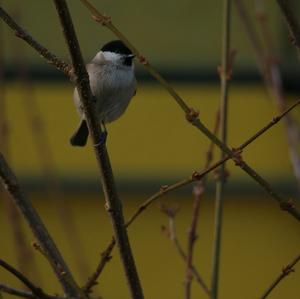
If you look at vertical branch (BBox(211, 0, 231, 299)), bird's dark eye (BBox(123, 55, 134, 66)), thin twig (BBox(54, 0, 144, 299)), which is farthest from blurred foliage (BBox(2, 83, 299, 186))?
thin twig (BBox(54, 0, 144, 299))

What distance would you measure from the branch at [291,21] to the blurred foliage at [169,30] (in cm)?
Result: 354

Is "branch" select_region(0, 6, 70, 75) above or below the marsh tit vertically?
below

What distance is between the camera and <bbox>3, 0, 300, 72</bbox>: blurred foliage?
5.10 m

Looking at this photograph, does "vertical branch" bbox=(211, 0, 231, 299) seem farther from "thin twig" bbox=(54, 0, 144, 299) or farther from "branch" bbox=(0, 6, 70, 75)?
"branch" bbox=(0, 6, 70, 75)

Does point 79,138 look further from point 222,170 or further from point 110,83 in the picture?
point 222,170

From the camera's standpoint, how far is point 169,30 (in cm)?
514

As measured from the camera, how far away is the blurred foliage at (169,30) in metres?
5.10

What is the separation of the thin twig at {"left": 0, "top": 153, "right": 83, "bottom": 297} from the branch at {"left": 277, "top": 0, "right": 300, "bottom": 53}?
0.53 meters

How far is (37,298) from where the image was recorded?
1367 millimetres

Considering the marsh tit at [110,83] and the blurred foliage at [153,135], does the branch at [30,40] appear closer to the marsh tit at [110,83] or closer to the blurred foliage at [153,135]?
the marsh tit at [110,83]

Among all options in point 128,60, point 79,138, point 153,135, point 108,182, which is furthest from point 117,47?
point 153,135

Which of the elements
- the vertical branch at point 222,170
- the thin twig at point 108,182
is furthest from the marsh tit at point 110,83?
the thin twig at point 108,182

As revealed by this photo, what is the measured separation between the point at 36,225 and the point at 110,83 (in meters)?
1.61

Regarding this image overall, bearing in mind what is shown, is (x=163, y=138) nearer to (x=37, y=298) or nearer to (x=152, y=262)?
(x=152, y=262)
